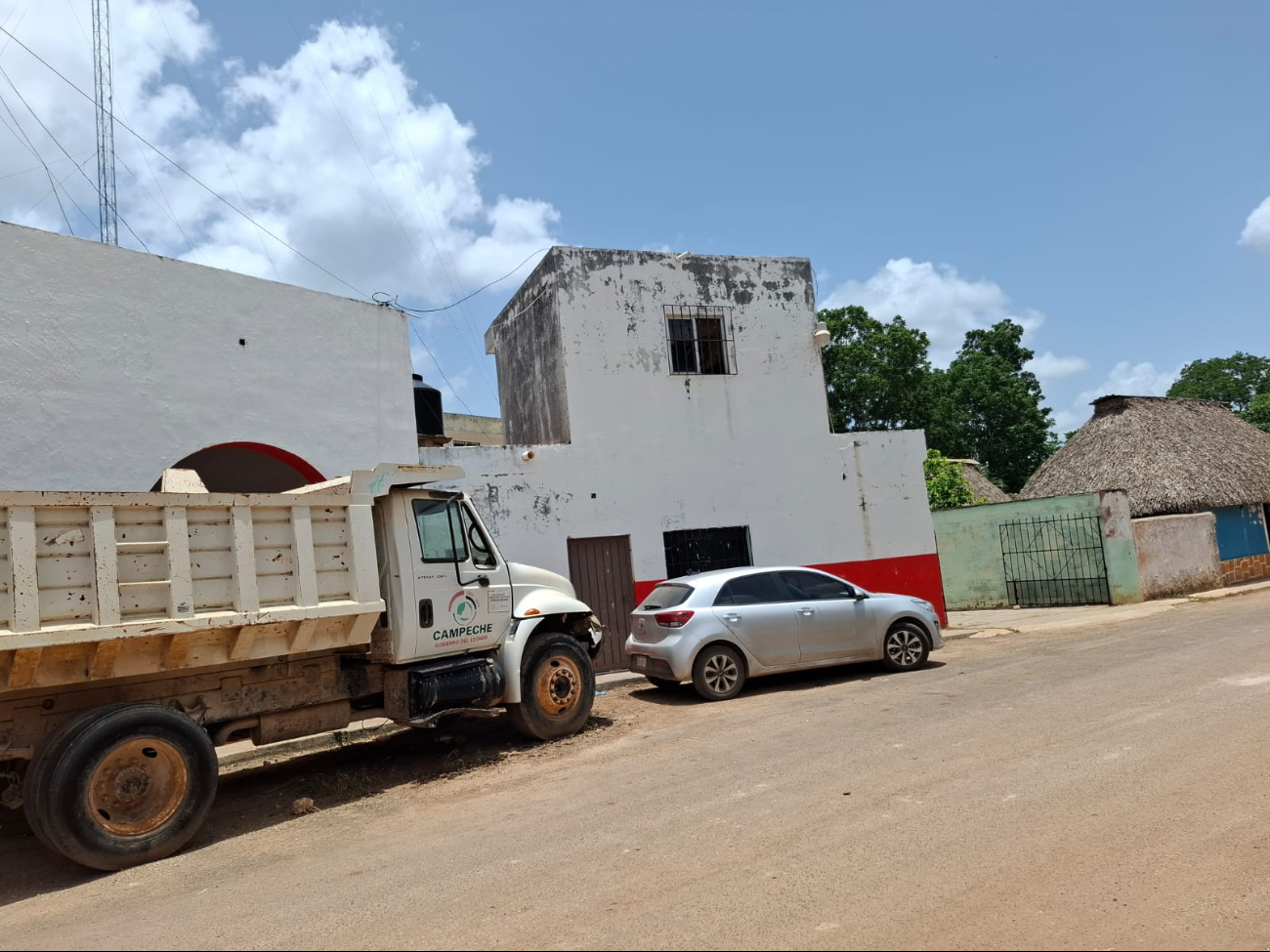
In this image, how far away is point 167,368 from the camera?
9984 mm

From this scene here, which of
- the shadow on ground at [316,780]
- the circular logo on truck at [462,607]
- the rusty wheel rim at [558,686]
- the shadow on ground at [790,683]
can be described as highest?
the circular logo on truck at [462,607]

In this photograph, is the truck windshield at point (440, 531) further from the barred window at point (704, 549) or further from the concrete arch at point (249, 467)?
the barred window at point (704, 549)

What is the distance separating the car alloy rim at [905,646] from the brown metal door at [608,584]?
13.2 feet

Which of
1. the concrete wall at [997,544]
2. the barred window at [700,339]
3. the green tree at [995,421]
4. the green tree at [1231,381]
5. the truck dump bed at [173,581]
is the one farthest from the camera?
the green tree at [1231,381]

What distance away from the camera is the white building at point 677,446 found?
44.7 ft

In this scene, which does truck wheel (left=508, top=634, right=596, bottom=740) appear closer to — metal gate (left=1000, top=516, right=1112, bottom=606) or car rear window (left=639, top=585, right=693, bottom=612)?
car rear window (left=639, top=585, right=693, bottom=612)

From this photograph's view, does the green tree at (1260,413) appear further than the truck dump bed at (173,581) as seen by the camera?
Yes

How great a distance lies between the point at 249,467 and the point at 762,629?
7134mm

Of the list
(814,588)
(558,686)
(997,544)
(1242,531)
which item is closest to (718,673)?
(814,588)

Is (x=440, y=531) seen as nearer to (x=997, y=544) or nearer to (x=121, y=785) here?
(x=121, y=785)

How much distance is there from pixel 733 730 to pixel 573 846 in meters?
3.46

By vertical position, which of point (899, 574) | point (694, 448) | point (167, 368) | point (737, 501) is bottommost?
point (899, 574)

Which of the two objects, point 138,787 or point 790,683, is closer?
point 138,787

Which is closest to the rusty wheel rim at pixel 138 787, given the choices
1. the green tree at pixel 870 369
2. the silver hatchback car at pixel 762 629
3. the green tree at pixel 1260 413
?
the silver hatchback car at pixel 762 629
